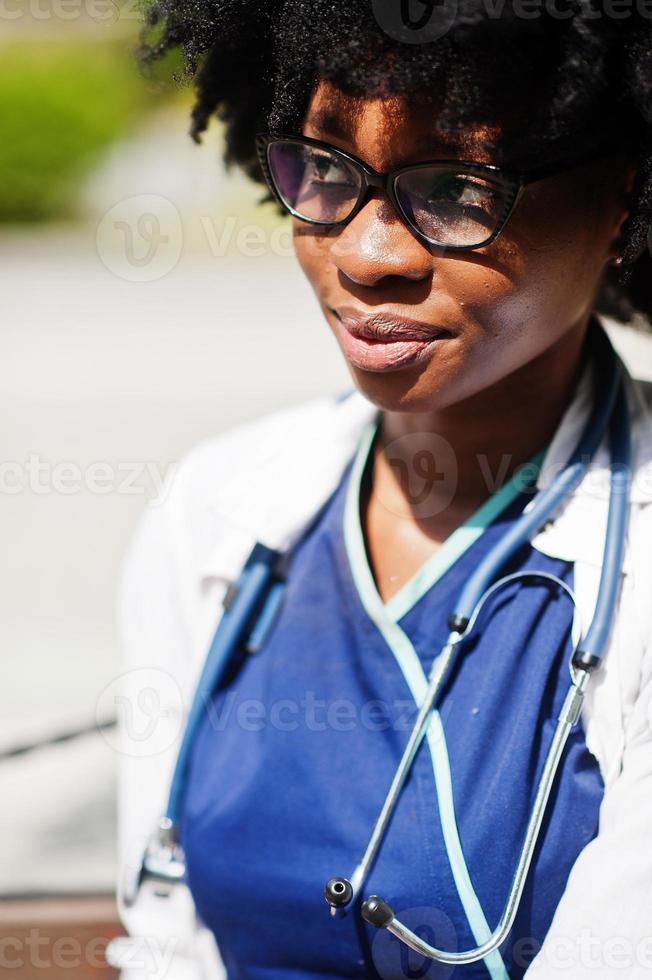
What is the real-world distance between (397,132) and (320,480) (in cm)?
56

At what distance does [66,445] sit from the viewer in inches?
202

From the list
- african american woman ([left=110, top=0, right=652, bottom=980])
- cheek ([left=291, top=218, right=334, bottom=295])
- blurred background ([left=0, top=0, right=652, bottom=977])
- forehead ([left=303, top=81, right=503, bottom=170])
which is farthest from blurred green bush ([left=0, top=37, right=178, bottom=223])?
forehead ([left=303, top=81, right=503, bottom=170])

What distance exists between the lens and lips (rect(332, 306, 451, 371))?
109 cm

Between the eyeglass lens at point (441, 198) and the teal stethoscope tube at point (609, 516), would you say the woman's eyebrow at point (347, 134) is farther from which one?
the teal stethoscope tube at point (609, 516)

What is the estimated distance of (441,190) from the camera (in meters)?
1.04

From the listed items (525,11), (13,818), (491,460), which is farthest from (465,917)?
(13,818)

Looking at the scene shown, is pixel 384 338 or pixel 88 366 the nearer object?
pixel 384 338

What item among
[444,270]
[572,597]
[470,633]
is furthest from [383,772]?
[444,270]

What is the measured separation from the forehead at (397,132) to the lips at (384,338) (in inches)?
5.9

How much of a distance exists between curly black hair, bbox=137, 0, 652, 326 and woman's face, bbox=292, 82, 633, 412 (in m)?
0.02

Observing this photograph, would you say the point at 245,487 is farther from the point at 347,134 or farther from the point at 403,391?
the point at 347,134

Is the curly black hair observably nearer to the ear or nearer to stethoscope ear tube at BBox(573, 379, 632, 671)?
the ear

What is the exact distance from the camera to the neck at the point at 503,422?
128 cm

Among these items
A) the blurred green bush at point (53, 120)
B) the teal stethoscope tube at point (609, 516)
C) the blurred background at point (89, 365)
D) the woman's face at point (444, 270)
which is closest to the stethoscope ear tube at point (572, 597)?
the teal stethoscope tube at point (609, 516)
